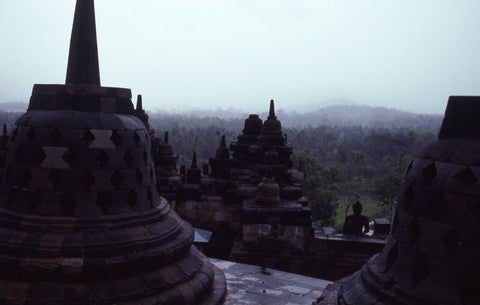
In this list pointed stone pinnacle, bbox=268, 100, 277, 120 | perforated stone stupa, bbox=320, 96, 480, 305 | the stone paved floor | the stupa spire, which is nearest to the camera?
perforated stone stupa, bbox=320, 96, 480, 305

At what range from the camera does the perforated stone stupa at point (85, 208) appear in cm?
505

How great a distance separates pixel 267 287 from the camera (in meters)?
7.87

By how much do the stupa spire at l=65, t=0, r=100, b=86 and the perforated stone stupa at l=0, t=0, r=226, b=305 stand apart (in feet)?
0.05

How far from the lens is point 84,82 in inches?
231

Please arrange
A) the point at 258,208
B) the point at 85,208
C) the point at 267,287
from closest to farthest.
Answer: the point at 85,208, the point at 267,287, the point at 258,208

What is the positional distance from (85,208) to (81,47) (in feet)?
7.57

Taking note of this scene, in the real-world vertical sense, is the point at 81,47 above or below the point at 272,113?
above

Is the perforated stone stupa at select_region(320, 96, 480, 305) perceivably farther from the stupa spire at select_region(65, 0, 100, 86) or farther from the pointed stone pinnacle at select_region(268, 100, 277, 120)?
the pointed stone pinnacle at select_region(268, 100, 277, 120)

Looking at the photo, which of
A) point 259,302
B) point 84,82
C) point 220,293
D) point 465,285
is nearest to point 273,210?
point 259,302

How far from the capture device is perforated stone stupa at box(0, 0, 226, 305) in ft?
16.6

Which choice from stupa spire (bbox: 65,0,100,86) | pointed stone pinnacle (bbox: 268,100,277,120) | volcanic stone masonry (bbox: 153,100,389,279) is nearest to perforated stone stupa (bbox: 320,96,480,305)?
stupa spire (bbox: 65,0,100,86)

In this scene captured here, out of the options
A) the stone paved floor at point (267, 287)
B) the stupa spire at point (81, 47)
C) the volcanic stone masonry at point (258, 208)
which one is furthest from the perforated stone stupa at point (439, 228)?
the volcanic stone masonry at point (258, 208)

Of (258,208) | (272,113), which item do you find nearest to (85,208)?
(258,208)

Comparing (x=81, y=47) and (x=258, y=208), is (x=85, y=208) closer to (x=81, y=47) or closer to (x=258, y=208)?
(x=81, y=47)
